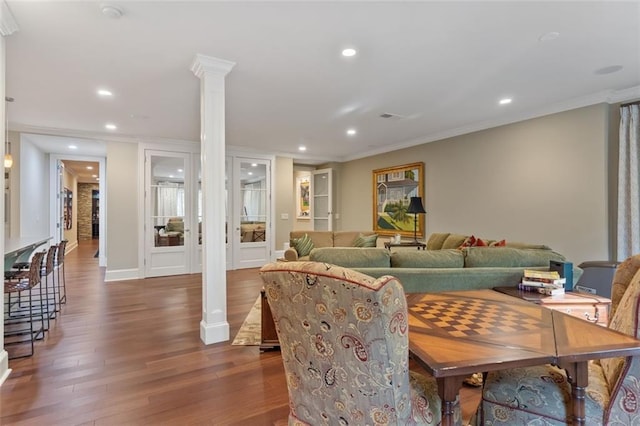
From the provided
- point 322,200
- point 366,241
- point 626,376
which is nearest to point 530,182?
point 366,241

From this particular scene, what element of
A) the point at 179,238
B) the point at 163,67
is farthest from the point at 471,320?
the point at 179,238

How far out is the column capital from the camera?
295 cm

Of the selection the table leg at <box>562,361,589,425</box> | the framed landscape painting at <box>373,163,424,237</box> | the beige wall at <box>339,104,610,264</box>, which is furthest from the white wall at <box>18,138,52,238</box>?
the table leg at <box>562,361,589,425</box>

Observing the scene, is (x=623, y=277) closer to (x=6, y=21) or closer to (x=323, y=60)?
(x=323, y=60)

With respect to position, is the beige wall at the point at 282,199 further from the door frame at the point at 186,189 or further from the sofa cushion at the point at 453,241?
the sofa cushion at the point at 453,241

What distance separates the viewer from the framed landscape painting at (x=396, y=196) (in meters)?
6.37

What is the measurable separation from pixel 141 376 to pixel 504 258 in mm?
3043

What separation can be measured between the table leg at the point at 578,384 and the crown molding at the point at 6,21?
372cm

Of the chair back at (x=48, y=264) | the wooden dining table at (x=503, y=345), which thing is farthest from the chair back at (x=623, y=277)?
the chair back at (x=48, y=264)

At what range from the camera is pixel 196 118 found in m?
4.92

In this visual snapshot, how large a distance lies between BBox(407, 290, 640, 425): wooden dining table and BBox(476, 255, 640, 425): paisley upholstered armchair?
3.7 inches

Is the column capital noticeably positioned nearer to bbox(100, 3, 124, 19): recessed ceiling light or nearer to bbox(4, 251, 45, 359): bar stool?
bbox(100, 3, 124, 19): recessed ceiling light

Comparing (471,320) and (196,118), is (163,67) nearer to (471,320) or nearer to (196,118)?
(196,118)

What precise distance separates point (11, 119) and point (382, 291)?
20.8ft
